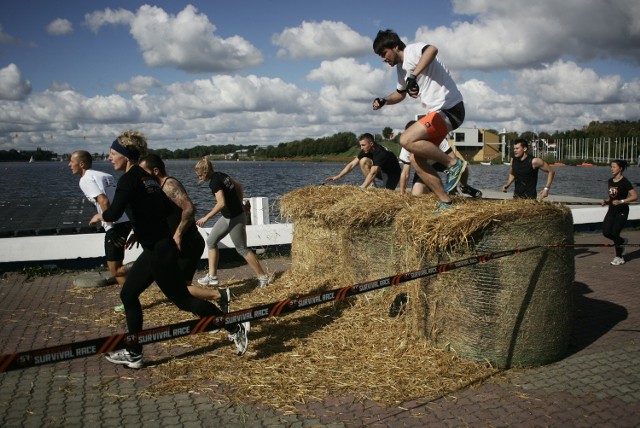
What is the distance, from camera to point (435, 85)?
5.75 m

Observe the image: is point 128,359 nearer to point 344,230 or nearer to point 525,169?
point 344,230

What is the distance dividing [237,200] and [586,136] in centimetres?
17919

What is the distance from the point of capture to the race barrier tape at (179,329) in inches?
106

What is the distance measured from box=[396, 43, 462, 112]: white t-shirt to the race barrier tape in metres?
1.90

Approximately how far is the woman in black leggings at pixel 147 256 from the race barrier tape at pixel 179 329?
165 centimetres

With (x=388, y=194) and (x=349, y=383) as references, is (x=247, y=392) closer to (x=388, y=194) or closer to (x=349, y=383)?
(x=349, y=383)

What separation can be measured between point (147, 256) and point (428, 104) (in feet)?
11.0

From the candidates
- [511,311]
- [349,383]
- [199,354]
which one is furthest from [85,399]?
[511,311]

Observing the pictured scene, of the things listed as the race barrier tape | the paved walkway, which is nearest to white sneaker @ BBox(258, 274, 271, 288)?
the paved walkway

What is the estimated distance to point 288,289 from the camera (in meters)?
8.09

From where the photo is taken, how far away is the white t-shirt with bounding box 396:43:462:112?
5.66 metres

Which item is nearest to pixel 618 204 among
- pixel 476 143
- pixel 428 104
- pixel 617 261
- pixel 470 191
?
pixel 617 261

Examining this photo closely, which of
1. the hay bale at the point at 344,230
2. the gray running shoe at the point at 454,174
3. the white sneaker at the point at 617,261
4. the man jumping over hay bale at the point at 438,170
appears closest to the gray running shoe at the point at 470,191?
the man jumping over hay bale at the point at 438,170

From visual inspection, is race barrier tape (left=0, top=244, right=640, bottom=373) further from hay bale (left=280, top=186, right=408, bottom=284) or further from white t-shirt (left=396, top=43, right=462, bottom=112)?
white t-shirt (left=396, top=43, right=462, bottom=112)
